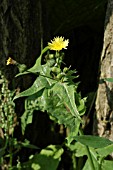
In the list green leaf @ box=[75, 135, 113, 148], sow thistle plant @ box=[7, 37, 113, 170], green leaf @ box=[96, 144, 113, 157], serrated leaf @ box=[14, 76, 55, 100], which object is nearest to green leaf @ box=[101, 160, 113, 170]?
sow thistle plant @ box=[7, 37, 113, 170]

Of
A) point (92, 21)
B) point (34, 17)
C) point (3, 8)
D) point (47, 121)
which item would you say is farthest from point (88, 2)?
point (47, 121)

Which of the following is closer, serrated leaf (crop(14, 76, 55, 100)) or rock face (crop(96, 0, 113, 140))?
serrated leaf (crop(14, 76, 55, 100))

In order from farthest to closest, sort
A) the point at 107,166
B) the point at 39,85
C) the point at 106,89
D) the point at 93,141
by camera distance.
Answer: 1. the point at 106,89
2. the point at 107,166
3. the point at 39,85
4. the point at 93,141

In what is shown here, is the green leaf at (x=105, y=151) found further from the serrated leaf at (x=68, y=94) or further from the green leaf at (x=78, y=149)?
the green leaf at (x=78, y=149)

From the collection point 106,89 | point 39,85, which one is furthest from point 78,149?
point 39,85

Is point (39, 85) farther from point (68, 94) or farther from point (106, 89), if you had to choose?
point (106, 89)

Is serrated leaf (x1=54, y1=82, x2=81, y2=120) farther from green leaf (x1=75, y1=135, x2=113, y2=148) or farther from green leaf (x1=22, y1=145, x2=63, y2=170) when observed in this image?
green leaf (x1=22, y1=145, x2=63, y2=170)

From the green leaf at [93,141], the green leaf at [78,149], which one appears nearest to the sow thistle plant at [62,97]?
the green leaf at [93,141]

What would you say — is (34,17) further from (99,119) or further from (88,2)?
(99,119)
